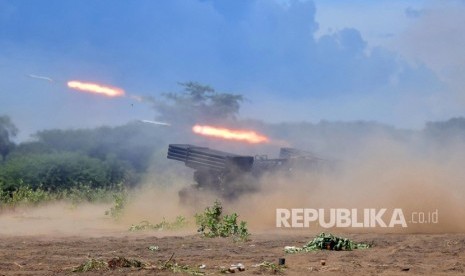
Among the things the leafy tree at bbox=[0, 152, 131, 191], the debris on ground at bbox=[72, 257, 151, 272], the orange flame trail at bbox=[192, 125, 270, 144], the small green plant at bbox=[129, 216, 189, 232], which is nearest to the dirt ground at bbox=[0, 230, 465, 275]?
the debris on ground at bbox=[72, 257, 151, 272]

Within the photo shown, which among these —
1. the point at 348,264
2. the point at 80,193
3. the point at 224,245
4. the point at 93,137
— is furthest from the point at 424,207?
the point at 93,137

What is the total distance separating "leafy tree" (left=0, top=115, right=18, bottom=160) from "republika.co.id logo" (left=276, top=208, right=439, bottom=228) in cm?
3149

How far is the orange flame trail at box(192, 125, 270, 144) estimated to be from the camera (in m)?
31.3

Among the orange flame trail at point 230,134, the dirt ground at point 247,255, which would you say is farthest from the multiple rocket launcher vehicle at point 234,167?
the dirt ground at point 247,255

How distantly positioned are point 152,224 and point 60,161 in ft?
77.9

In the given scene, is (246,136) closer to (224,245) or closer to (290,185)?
(290,185)

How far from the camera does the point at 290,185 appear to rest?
2816cm

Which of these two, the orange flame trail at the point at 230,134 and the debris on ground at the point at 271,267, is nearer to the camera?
the debris on ground at the point at 271,267

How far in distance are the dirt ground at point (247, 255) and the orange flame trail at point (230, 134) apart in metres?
11.3

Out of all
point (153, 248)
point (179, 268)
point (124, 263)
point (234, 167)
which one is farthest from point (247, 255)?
point (234, 167)

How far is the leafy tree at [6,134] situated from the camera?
53.0 metres

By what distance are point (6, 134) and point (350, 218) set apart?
35.1 meters

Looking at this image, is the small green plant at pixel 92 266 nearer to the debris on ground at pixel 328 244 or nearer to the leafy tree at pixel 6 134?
the debris on ground at pixel 328 244

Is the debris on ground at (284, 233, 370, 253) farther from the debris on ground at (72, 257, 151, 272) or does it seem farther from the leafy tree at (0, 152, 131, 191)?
the leafy tree at (0, 152, 131, 191)
